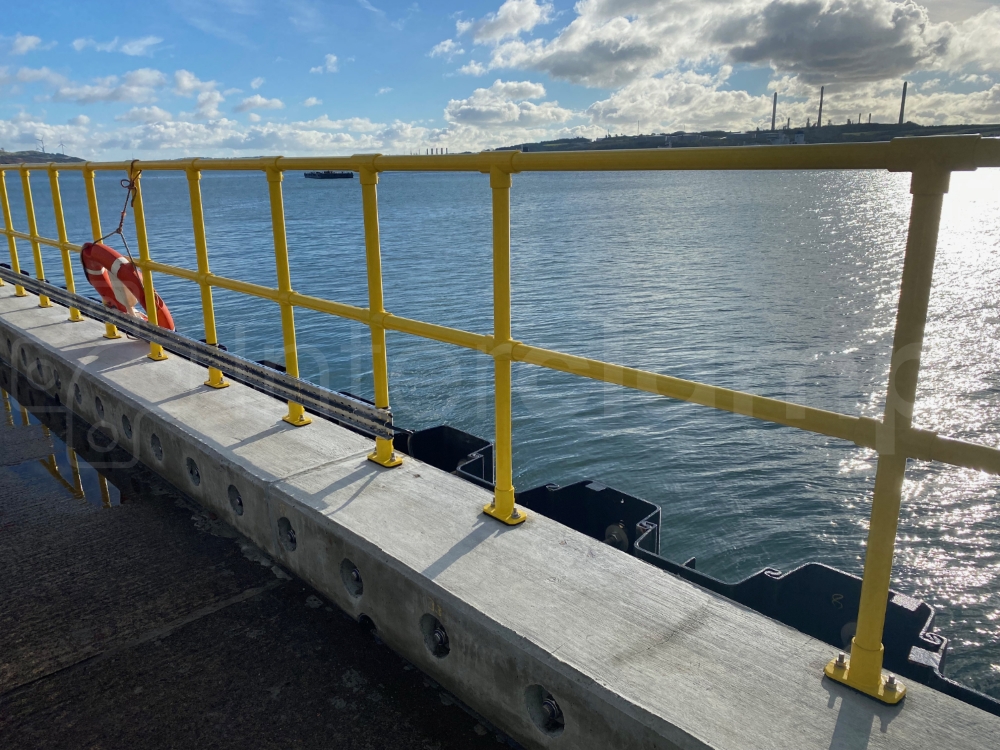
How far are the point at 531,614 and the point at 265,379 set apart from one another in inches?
87.8

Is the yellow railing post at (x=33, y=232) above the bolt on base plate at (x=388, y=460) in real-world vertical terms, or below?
above

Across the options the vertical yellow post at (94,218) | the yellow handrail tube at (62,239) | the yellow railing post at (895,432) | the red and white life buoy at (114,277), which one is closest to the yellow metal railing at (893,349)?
the yellow railing post at (895,432)

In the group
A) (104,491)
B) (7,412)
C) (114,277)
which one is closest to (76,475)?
(104,491)

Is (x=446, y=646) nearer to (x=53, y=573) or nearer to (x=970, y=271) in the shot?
(x=53, y=573)

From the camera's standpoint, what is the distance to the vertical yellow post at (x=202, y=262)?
169 inches

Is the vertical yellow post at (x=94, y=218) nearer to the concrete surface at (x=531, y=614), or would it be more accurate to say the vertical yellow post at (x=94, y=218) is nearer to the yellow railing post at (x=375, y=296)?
the concrete surface at (x=531, y=614)

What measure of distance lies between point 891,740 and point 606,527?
7.95 ft

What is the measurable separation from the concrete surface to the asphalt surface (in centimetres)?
12

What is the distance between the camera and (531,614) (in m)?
2.37

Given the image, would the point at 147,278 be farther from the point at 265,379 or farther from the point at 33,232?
the point at 33,232

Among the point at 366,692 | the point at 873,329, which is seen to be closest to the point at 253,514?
the point at 366,692

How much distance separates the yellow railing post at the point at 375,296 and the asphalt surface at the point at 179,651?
716 millimetres

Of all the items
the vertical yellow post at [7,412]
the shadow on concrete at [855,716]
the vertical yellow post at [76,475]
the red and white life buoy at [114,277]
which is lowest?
the vertical yellow post at [76,475]

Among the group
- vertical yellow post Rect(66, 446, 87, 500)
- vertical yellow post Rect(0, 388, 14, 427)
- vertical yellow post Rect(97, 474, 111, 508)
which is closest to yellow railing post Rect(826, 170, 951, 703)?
vertical yellow post Rect(97, 474, 111, 508)
